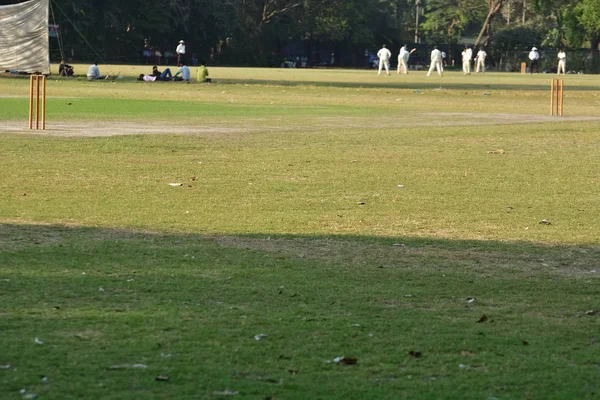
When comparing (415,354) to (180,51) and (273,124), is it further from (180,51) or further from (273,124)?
(180,51)

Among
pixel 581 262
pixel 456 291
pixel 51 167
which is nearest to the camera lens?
pixel 456 291

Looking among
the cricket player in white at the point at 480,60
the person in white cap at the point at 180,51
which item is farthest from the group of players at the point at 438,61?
the person in white cap at the point at 180,51

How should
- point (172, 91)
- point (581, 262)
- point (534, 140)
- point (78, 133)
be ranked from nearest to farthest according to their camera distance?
point (581, 262)
point (78, 133)
point (534, 140)
point (172, 91)

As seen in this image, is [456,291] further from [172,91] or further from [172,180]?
[172,91]

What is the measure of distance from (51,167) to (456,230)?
8169 millimetres

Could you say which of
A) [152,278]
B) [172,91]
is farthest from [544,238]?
[172,91]

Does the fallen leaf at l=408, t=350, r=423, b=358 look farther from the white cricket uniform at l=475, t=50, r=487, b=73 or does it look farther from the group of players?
the white cricket uniform at l=475, t=50, r=487, b=73

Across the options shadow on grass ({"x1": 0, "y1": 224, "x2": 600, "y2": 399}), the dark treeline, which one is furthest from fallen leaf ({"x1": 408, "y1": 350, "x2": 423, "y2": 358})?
the dark treeline

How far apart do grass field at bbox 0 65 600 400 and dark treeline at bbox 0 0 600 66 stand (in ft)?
190

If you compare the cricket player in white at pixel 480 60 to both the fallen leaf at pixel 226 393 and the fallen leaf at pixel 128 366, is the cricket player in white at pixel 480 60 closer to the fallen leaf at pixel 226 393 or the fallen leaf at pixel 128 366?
the fallen leaf at pixel 128 366

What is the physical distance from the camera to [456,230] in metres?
13.1

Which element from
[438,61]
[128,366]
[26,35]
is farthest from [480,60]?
[128,366]

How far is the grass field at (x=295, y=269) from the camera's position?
682cm

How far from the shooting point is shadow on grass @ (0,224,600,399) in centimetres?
664
